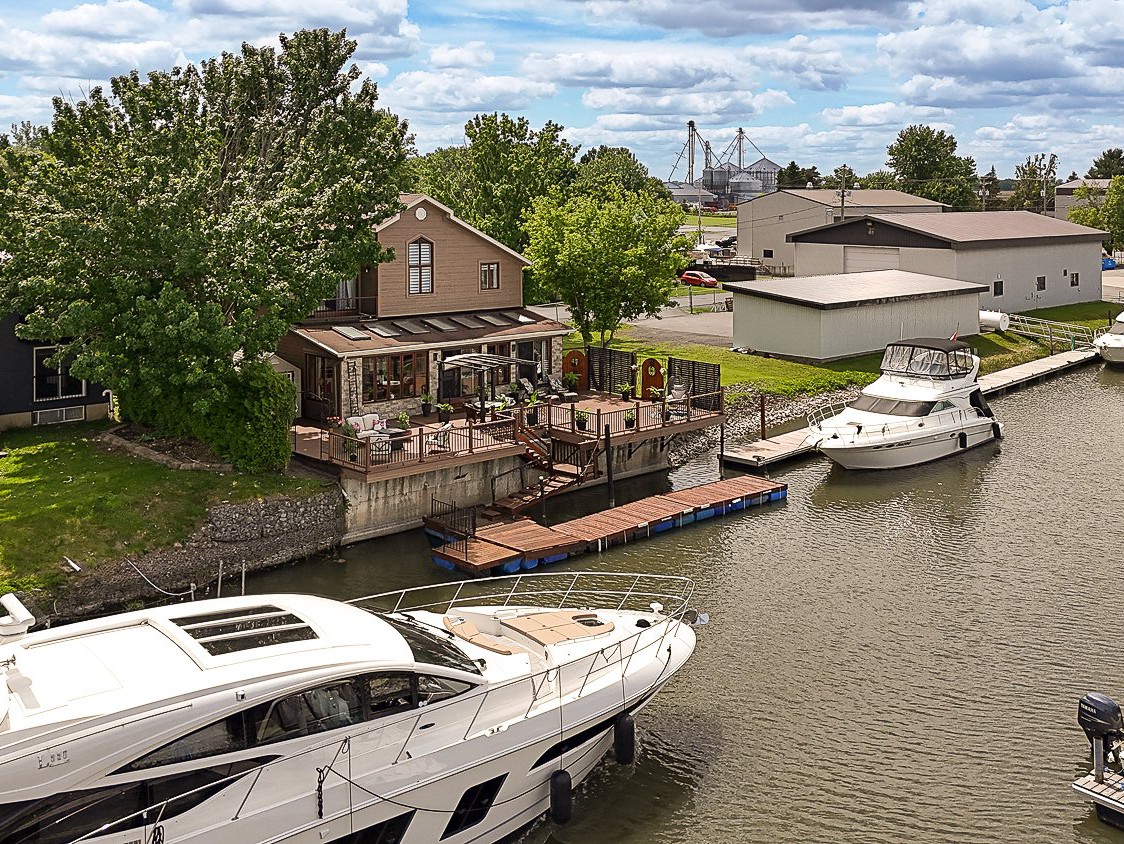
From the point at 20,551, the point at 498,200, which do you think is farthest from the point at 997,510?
the point at 498,200

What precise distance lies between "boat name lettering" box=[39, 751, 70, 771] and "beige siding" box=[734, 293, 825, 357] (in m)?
40.7

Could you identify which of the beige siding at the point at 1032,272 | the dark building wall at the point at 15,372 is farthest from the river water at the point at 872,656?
the beige siding at the point at 1032,272

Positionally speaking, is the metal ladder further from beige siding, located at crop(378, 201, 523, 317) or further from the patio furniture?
beige siding, located at crop(378, 201, 523, 317)

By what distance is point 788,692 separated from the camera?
20.1m

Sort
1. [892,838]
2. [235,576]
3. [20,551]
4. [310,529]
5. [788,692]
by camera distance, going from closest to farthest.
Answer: [892,838]
[788,692]
[20,551]
[235,576]
[310,529]

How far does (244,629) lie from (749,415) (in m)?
29.2

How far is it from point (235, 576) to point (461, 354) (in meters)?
11.8

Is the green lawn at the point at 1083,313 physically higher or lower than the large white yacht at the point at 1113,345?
higher

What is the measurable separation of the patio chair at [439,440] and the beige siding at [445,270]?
255 inches

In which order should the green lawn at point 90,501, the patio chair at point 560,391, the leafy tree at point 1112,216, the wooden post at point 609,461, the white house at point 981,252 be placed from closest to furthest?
the green lawn at point 90,501 < the wooden post at point 609,461 < the patio chair at point 560,391 < the white house at point 981,252 < the leafy tree at point 1112,216

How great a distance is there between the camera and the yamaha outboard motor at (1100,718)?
53.6ft

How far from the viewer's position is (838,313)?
49.1 m

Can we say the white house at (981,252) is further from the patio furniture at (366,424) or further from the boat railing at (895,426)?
the patio furniture at (366,424)

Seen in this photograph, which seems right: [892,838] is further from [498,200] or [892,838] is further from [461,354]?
[498,200]
